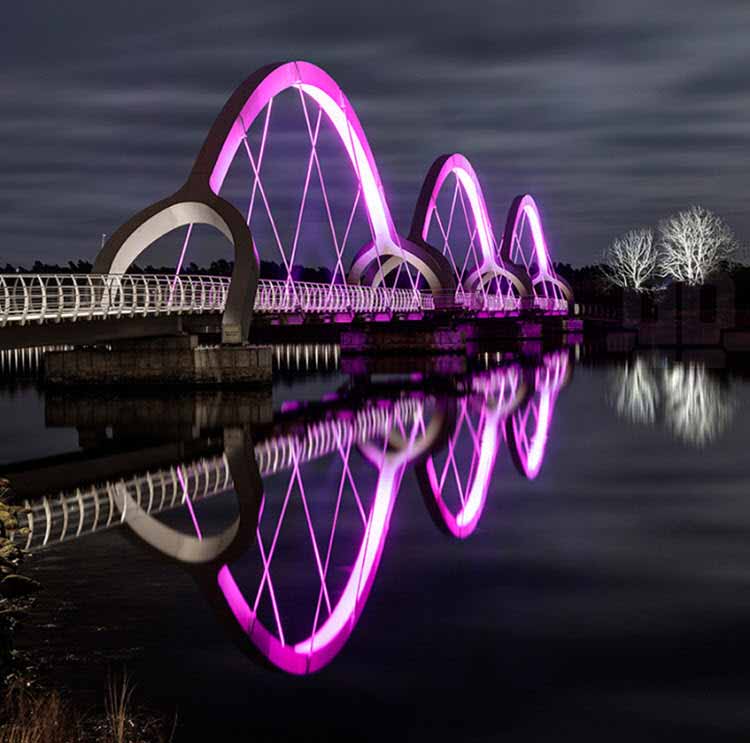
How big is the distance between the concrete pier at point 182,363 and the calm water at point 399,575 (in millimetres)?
9747

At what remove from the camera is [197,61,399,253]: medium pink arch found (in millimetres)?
49406

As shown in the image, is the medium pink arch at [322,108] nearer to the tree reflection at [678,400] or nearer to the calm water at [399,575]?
the calm water at [399,575]

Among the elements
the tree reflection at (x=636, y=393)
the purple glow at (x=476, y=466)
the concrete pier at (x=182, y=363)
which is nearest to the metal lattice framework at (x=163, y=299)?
the concrete pier at (x=182, y=363)

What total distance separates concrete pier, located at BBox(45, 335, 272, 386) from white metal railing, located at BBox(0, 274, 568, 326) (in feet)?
4.81

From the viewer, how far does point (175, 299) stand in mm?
45844

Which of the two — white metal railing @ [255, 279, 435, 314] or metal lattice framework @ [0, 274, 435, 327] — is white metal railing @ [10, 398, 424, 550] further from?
white metal railing @ [255, 279, 435, 314]

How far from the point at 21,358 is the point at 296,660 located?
82.0 meters

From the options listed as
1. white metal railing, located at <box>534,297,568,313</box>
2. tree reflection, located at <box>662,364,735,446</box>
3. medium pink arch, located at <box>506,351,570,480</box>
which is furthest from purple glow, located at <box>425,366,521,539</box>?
white metal railing, located at <box>534,297,568,313</box>

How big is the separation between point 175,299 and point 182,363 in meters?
2.23

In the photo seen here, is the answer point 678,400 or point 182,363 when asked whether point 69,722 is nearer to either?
point 182,363

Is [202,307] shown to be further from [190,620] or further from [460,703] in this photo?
[460,703]

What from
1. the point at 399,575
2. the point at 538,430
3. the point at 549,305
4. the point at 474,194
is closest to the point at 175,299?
the point at 538,430

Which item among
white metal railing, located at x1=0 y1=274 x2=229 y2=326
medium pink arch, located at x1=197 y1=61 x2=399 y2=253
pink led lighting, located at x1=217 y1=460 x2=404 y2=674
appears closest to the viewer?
pink led lighting, located at x1=217 y1=460 x2=404 y2=674

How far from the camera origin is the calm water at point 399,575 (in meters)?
11.2
